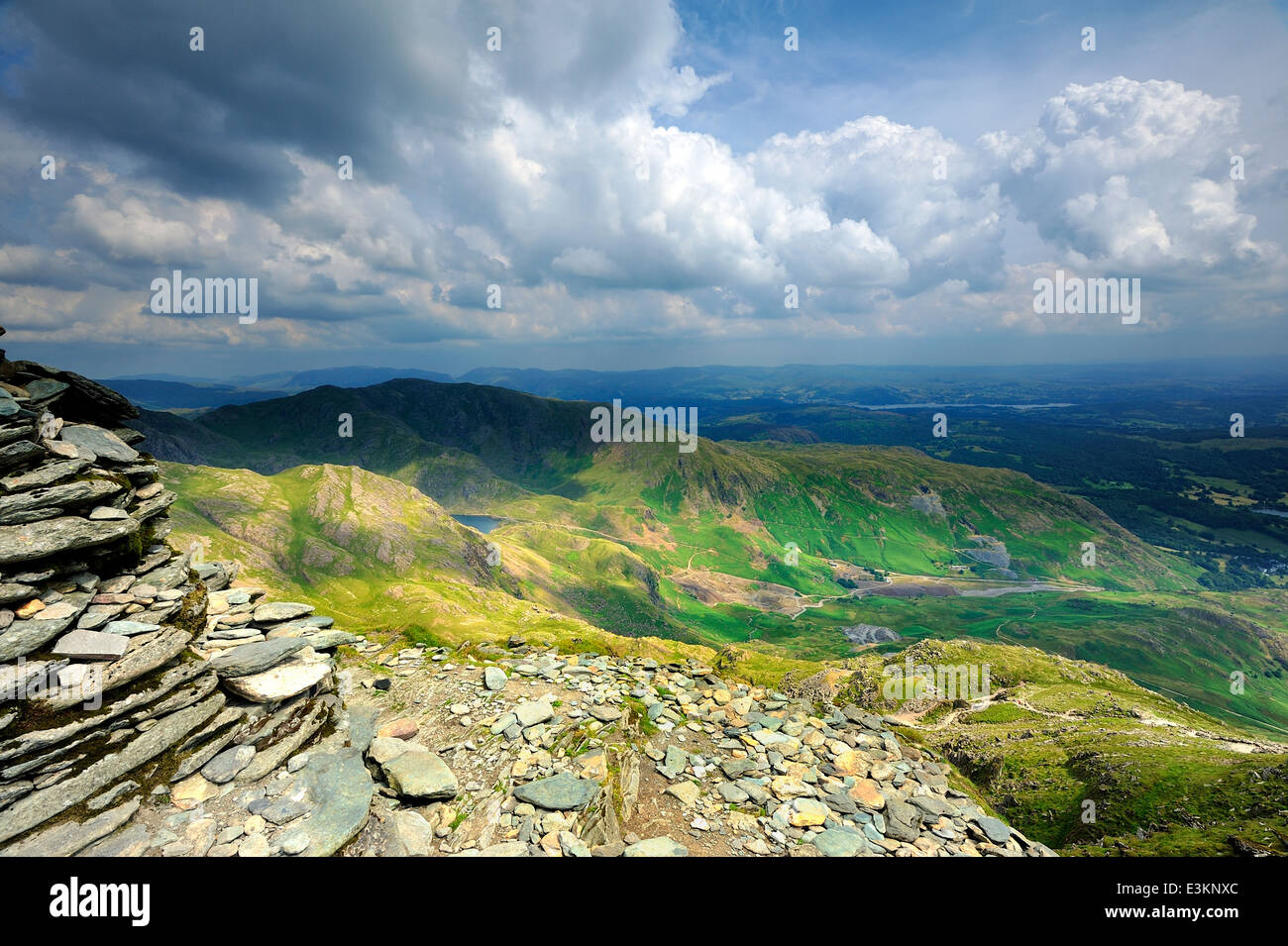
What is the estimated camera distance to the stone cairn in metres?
9.74

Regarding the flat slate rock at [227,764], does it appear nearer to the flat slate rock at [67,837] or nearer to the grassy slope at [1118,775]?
the flat slate rock at [67,837]

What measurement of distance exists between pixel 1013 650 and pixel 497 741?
100660mm

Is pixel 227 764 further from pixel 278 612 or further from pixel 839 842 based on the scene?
pixel 839 842

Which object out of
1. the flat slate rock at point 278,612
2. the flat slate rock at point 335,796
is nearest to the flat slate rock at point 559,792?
the flat slate rock at point 335,796

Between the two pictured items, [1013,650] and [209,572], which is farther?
[1013,650]

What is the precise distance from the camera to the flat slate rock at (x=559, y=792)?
12.6m

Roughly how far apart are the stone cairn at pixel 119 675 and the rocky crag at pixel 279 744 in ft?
0.16

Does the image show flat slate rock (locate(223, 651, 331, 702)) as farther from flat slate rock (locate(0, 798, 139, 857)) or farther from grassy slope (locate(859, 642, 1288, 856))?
grassy slope (locate(859, 642, 1288, 856))

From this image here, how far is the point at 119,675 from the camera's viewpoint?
1119 centimetres

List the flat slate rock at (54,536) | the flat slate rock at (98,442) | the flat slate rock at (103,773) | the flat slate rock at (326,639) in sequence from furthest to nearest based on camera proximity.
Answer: the flat slate rock at (326,639)
the flat slate rock at (98,442)
the flat slate rock at (54,536)
the flat slate rock at (103,773)

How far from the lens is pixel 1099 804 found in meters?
27.0
